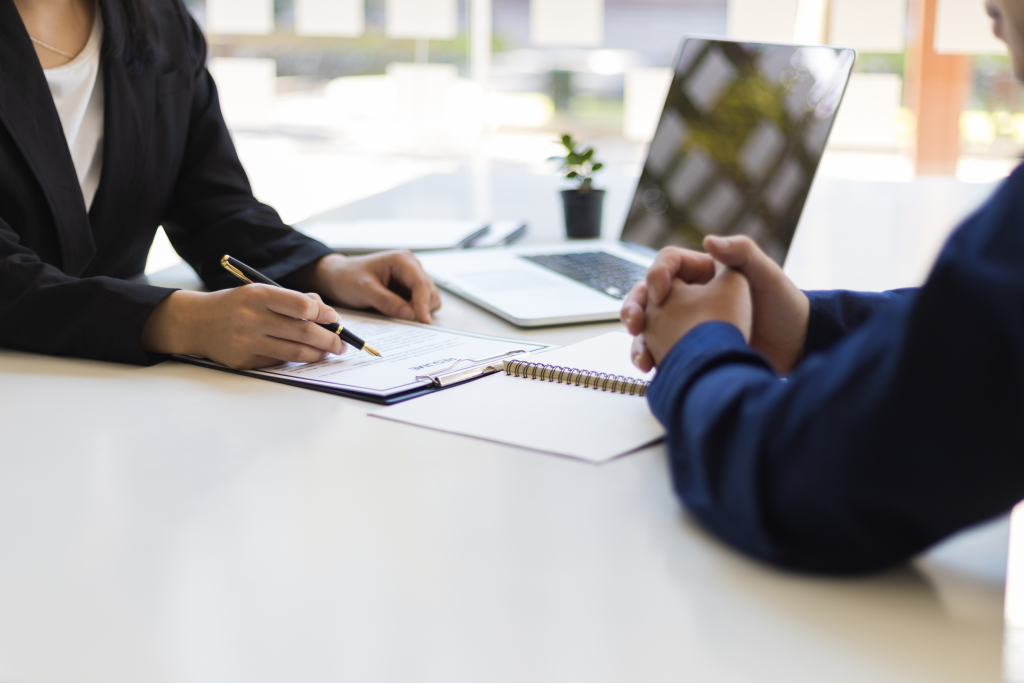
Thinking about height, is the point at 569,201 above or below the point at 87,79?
below

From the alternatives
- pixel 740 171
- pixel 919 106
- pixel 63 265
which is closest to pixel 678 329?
pixel 740 171

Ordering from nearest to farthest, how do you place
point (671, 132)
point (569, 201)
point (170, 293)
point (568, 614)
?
point (568, 614), point (170, 293), point (671, 132), point (569, 201)

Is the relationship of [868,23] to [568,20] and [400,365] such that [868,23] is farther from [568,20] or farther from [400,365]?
[400,365]

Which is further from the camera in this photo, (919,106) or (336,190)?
(919,106)

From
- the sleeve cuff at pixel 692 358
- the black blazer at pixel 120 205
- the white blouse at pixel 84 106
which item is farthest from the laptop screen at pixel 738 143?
the white blouse at pixel 84 106

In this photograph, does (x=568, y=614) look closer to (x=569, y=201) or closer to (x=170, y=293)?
(x=170, y=293)

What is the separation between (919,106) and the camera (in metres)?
3.93

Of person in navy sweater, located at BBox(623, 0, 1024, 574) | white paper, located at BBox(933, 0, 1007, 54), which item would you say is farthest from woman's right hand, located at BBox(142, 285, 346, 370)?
white paper, located at BBox(933, 0, 1007, 54)

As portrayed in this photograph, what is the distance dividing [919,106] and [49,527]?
408cm

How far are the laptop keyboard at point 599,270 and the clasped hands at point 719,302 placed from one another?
0.37 m

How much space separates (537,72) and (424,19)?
2.03ft

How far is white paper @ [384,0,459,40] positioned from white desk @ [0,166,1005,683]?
3.94m

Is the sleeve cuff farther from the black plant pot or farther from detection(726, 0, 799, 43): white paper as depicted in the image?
detection(726, 0, 799, 43): white paper

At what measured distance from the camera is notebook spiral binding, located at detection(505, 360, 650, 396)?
0.84 m
